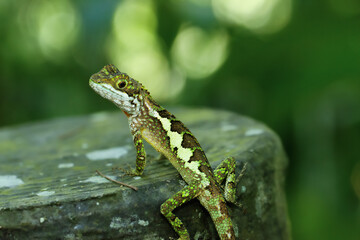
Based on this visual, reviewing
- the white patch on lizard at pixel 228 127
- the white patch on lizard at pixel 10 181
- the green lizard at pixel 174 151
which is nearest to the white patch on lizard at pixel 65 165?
the white patch on lizard at pixel 10 181

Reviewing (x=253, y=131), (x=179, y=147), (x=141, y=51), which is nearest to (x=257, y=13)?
(x=141, y=51)

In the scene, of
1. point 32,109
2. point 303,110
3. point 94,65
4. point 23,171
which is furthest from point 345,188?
point 32,109

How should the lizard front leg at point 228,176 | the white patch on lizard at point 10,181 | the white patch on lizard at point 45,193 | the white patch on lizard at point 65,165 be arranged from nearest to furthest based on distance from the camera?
the white patch on lizard at point 45,193 → the lizard front leg at point 228,176 → the white patch on lizard at point 10,181 → the white patch on lizard at point 65,165

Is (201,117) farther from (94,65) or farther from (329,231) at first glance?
(94,65)

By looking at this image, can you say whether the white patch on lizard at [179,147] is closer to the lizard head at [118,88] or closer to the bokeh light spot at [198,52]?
the lizard head at [118,88]

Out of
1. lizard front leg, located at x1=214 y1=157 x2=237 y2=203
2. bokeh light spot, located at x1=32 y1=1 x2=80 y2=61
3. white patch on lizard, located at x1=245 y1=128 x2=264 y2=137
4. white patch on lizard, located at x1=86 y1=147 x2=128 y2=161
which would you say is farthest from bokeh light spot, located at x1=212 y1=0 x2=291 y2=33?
lizard front leg, located at x1=214 y1=157 x2=237 y2=203

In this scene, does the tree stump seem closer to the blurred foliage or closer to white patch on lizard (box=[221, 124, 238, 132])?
white patch on lizard (box=[221, 124, 238, 132])

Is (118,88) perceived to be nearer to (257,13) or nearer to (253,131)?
(253,131)
